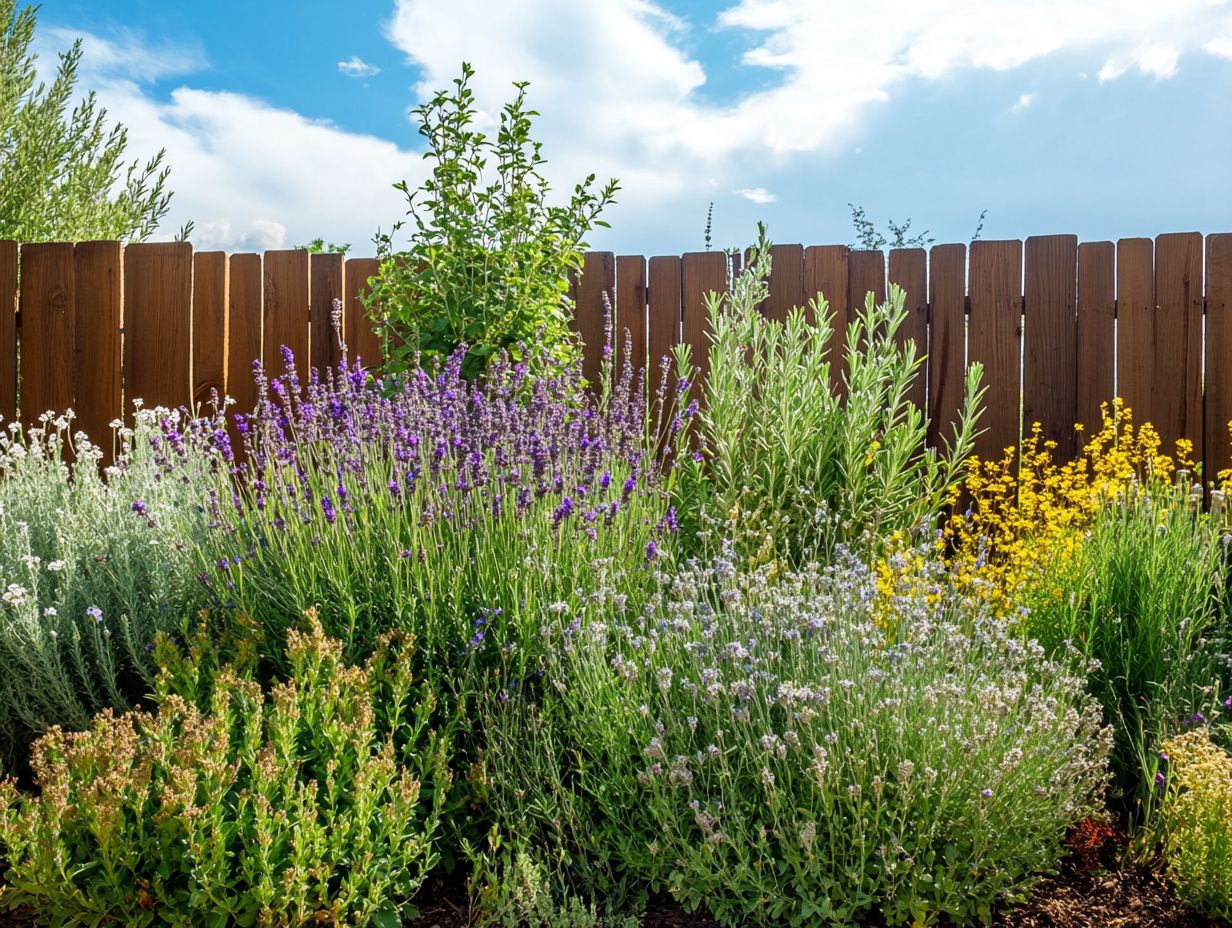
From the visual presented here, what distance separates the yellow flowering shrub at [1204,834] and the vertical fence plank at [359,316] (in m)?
5.19

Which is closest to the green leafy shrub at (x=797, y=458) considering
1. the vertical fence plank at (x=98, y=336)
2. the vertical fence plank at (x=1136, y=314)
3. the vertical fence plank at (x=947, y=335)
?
the vertical fence plank at (x=947, y=335)

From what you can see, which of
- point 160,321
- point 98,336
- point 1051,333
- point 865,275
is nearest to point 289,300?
point 160,321

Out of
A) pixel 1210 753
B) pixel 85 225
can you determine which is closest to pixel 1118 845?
pixel 1210 753

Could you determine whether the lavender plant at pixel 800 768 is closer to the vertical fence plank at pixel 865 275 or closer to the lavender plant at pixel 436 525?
the lavender plant at pixel 436 525

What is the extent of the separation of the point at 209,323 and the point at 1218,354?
634 centimetres

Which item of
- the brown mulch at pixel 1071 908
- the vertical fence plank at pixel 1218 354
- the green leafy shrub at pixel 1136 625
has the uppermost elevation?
the vertical fence plank at pixel 1218 354

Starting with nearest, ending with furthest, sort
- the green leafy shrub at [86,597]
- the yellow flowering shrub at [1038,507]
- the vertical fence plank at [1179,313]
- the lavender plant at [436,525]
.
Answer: the lavender plant at [436,525]
the green leafy shrub at [86,597]
the yellow flowering shrub at [1038,507]
the vertical fence plank at [1179,313]

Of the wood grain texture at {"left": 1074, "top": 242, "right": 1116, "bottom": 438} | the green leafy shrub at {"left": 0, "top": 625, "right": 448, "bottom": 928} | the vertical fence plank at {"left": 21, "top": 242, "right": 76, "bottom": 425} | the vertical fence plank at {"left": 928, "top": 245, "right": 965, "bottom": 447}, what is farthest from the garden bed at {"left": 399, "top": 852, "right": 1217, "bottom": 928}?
the vertical fence plank at {"left": 21, "top": 242, "right": 76, "bottom": 425}

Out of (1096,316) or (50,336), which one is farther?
(50,336)

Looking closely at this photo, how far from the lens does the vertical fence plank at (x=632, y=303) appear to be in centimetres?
638

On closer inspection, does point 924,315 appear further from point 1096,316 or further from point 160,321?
point 160,321

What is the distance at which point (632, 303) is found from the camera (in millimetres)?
6391

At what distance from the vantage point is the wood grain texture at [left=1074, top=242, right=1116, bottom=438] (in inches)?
241

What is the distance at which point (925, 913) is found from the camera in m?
2.48
